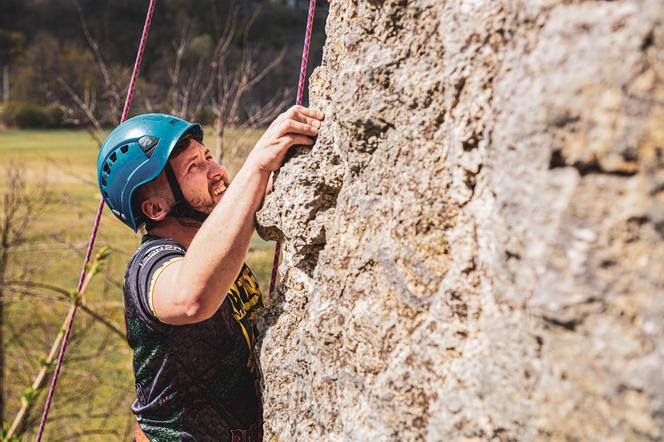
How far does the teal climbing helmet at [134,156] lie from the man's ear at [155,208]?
0.05 metres

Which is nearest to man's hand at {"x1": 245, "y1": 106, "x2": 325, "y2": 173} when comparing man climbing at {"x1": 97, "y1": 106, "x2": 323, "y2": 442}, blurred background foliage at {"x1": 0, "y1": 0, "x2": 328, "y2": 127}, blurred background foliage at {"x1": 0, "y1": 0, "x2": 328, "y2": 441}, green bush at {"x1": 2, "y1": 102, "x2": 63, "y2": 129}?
man climbing at {"x1": 97, "y1": 106, "x2": 323, "y2": 442}

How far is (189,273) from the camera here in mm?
1705

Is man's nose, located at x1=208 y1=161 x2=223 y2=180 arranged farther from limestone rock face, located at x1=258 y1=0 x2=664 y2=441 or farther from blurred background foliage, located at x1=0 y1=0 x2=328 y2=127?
blurred background foliage, located at x1=0 y1=0 x2=328 y2=127

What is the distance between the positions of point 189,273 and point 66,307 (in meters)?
11.5

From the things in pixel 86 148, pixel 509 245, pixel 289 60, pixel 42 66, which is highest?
pixel 509 245

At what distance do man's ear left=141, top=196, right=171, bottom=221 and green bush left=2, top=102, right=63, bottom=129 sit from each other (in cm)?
1425

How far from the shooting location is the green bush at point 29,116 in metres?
15.7

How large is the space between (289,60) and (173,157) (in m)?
11.2

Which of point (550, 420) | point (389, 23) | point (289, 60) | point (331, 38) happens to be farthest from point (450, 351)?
point (289, 60)

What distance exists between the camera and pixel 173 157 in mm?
2088

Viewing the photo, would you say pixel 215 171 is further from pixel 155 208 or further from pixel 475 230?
pixel 475 230

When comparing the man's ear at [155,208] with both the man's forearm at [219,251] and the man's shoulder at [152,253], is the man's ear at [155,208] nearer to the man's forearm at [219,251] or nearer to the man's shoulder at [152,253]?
the man's shoulder at [152,253]

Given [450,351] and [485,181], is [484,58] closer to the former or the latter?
[485,181]

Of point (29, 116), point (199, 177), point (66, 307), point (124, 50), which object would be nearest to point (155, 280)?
point (199, 177)
